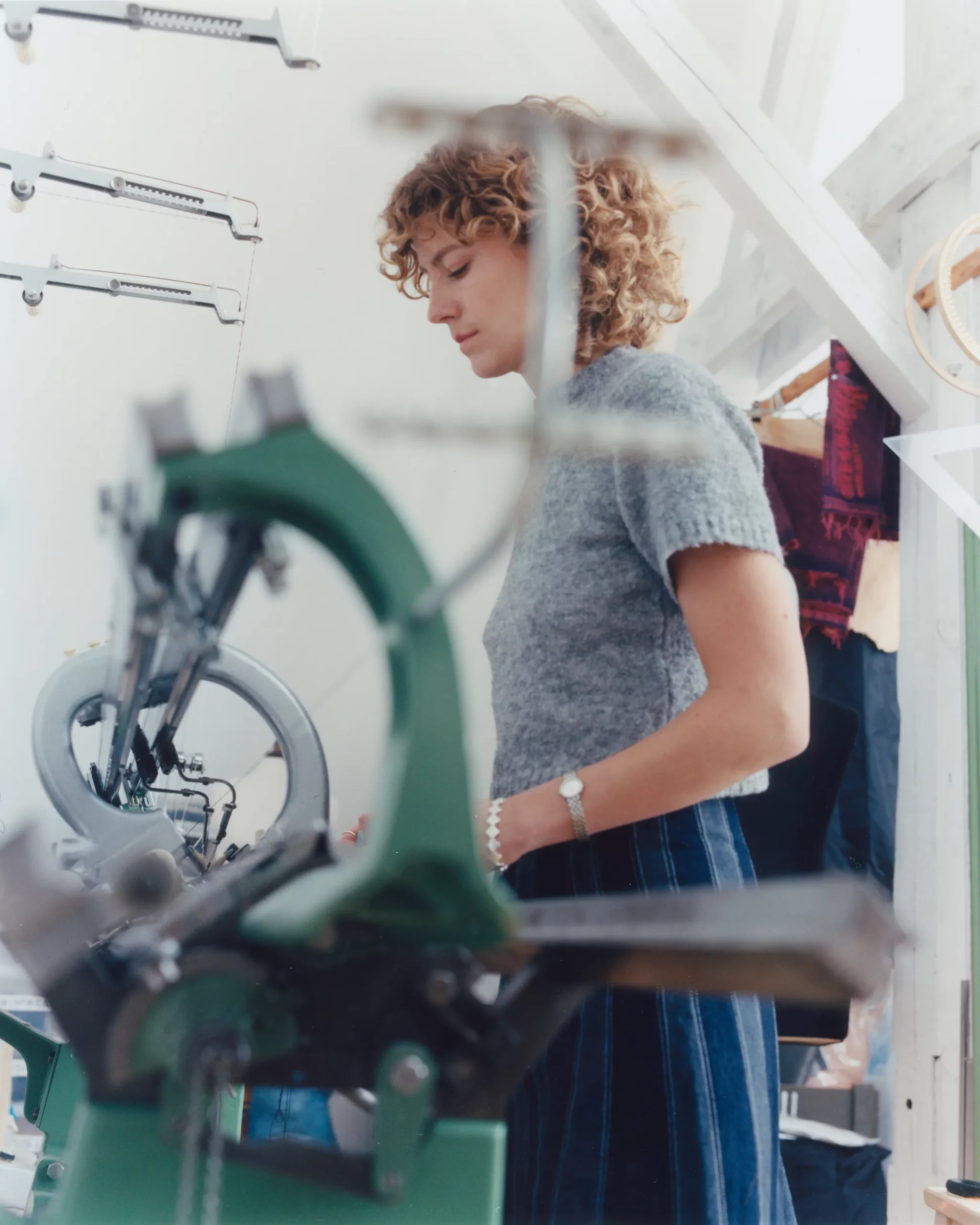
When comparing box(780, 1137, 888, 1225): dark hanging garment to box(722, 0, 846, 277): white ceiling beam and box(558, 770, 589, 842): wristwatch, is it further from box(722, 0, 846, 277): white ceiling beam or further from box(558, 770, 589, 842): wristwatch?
box(722, 0, 846, 277): white ceiling beam

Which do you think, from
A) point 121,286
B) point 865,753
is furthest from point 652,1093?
point 865,753

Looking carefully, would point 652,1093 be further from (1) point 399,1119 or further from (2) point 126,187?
(2) point 126,187

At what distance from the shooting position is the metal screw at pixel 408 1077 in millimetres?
272

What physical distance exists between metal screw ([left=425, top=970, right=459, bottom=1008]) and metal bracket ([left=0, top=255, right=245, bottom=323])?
0.59 metres

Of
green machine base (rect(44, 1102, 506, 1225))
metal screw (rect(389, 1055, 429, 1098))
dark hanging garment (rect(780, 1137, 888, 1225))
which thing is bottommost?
dark hanging garment (rect(780, 1137, 888, 1225))

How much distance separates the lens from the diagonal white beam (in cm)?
83

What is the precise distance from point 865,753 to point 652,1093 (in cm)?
78

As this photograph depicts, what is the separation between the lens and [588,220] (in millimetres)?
564

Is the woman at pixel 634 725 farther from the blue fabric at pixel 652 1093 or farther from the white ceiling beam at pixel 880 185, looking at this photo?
the white ceiling beam at pixel 880 185

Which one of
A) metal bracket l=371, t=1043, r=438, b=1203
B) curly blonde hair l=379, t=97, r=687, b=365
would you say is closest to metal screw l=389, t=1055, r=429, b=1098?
metal bracket l=371, t=1043, r=438, b=1203

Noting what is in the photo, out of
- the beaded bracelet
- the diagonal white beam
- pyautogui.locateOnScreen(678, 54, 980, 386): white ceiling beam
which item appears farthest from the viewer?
pyautogui.locateOnScreen(678, 54, 980, 386): white ceiling beam

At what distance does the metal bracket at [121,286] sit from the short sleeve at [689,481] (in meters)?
0.38

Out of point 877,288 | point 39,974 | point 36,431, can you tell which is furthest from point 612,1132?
point 877,288

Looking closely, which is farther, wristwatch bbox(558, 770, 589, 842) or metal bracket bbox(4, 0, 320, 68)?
metal bracket bbox(4, 0, 320, 68)
